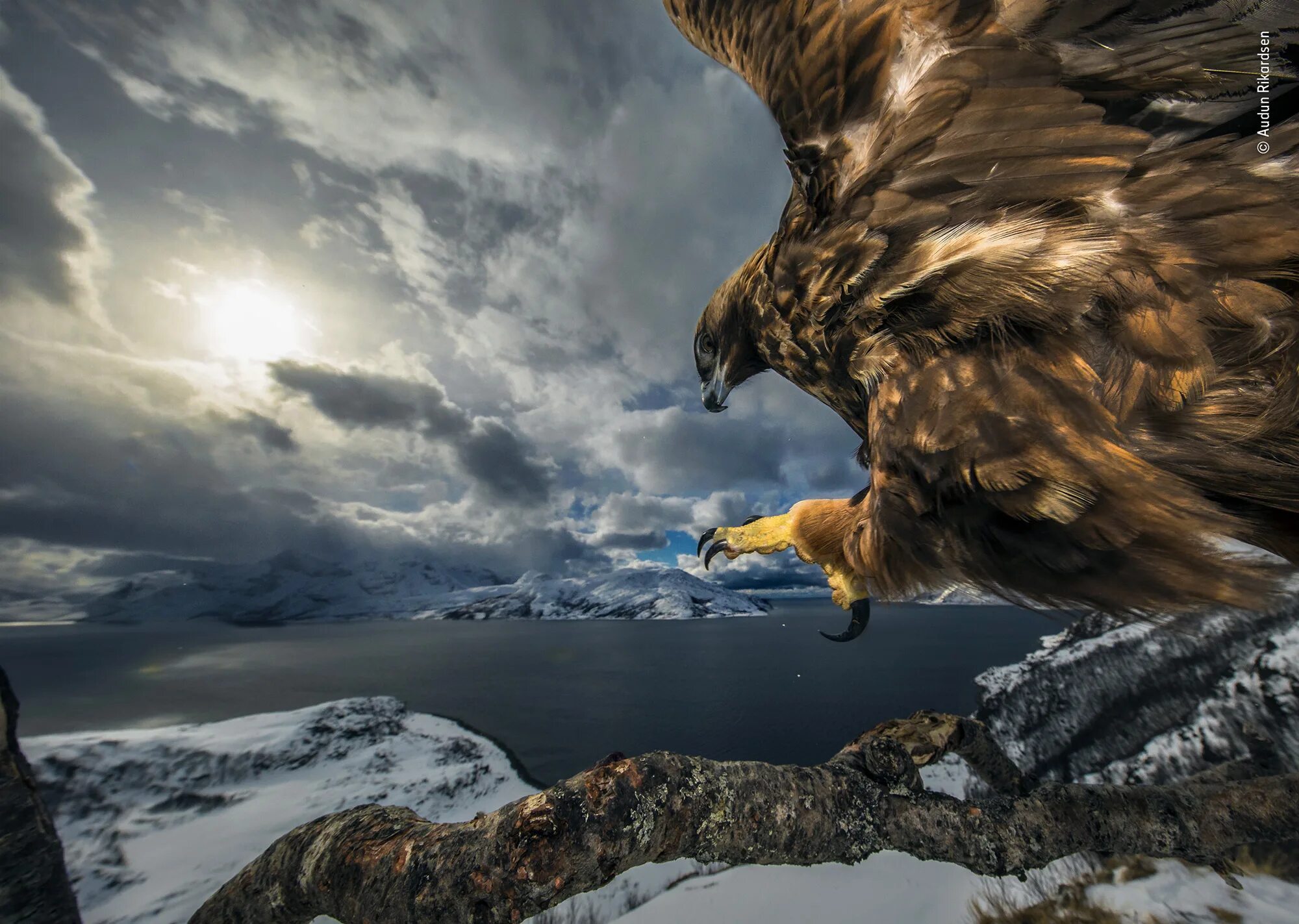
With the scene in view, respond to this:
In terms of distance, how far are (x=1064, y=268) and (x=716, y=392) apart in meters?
2.81

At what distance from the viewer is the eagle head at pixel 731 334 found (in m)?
2.73

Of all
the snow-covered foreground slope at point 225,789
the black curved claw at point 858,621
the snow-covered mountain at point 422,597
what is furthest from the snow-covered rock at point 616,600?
the black curved claw at point 858,621

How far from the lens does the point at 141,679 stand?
22625 mm

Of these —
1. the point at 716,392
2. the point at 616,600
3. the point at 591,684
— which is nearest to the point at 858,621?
the point at 716,392

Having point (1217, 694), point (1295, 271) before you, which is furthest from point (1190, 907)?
point (1295, 271)

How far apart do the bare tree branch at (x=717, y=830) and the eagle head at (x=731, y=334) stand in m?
2.30

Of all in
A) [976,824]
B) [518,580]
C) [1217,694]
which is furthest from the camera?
[518,580]

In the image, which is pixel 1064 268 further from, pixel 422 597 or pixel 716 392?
pixel 422 597

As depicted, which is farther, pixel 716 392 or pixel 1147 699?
pixel 1147 699

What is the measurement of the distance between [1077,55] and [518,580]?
98.7 metres

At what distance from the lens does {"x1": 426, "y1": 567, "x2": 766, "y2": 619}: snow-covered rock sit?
68.6 m

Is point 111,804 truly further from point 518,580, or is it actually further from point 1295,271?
point 518,580

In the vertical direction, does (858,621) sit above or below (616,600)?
above

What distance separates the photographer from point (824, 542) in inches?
95.7
